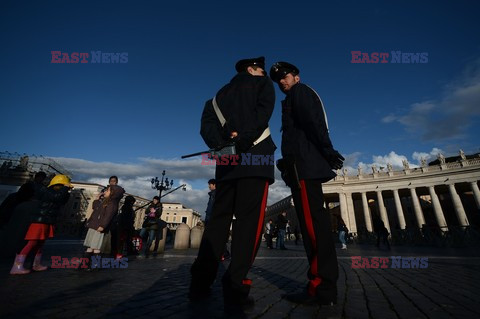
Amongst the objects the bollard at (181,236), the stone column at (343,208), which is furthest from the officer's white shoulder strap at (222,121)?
the stone column at (343,208)

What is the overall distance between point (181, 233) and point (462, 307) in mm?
11671

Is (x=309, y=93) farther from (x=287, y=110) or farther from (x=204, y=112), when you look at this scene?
(x=204, y=112)

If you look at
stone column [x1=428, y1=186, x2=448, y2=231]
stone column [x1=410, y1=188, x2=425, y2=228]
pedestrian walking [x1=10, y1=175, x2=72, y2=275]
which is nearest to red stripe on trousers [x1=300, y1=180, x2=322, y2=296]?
pedestrian walking [x1=10, y1=175, x2=72, y2=275]

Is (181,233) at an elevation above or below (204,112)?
below

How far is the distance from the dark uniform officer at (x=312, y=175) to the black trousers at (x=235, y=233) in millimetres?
520

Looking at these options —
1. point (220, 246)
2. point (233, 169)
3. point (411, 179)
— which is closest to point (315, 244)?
point (220, 246)

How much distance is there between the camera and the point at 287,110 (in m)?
3.37

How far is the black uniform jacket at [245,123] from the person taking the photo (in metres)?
2.55

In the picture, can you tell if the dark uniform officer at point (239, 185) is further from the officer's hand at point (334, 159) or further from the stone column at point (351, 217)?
the stone column at point (351, 217)

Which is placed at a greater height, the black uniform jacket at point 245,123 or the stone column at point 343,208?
the stone column at point 343,208

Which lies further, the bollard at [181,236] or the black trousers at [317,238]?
the bollard at [181,236]

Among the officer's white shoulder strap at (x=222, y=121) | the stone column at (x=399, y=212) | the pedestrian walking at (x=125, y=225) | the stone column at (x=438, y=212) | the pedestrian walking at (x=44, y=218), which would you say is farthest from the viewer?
the stone column at (x=399, y=212)

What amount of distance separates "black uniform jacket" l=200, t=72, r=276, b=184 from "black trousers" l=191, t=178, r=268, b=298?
0.14 metres

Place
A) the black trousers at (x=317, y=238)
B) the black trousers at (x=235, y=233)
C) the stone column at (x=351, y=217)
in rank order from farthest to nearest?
the stone column at (x=351, y=217)
the black trousers at (x=317, y=238)
the black trousers at (x=235, y=233)
